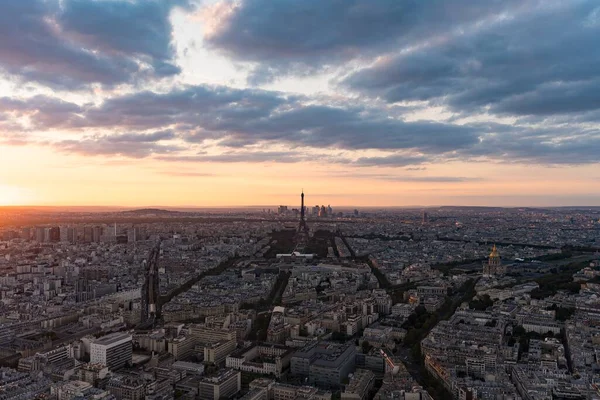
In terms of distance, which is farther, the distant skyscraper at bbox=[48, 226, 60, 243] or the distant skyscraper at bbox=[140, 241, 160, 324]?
the distant skyscraper at bbox=[48, 226, 60, 243]

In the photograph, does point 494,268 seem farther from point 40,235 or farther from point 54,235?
point 40,235

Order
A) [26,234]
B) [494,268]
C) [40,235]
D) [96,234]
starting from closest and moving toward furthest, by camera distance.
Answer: [494,268] → [40,235] → [96,234] → [26,234]

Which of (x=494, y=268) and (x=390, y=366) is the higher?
(x=494, y=268)

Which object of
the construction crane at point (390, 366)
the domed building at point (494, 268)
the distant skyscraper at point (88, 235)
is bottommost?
the construction crane at point (390, 366)

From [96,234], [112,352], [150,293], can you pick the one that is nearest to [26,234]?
[96,234]

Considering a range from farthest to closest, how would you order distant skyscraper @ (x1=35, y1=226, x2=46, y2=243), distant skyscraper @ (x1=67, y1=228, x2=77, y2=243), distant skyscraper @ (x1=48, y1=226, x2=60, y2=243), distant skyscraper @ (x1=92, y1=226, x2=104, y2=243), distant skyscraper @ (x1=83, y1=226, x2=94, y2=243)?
distant skyscraper @ (x1=92, y1=226, x2=104, y2=243) → distant skyscraper @ (x1=83, y1=226, x2=94, y2=243) → distant skyscraper @ (x1=67, y1=228, x2=77, y2=243) → distant skyscraper @ (x1=48, y1=226, x2=60, y2=243) → distant skyscraper @ (x1=35, y1=226, x2=46, y2=243)

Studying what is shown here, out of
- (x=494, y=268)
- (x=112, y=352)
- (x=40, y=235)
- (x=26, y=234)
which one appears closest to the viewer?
(x=112, y=352)

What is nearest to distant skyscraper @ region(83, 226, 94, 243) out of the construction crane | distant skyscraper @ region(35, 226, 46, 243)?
distant skyscraper @ region(35, 226, 46, 243)

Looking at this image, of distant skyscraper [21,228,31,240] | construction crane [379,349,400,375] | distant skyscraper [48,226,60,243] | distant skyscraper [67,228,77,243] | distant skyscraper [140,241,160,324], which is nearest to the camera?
construction crane [379,349,400,375]

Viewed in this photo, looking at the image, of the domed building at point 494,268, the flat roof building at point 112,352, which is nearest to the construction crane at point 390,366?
the flat roof building at point 112,352

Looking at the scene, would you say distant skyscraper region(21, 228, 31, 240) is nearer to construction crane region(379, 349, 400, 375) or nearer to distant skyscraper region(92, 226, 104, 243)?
distant skyscraper region(92, 226, 104, 243)

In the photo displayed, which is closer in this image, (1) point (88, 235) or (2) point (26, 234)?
(1) point (88, 235)

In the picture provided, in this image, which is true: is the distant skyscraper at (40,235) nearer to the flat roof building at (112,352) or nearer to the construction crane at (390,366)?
the flat roof building at (112,352)
